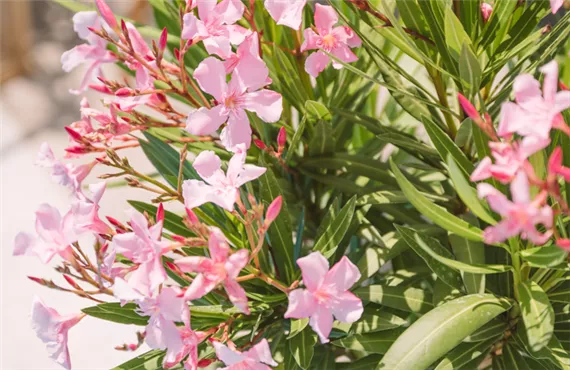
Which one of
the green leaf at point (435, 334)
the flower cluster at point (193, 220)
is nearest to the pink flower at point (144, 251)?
the flower cluster at point (193, 220)

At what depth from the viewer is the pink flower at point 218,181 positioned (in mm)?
574

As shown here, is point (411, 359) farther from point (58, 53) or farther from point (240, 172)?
point (58, 53)

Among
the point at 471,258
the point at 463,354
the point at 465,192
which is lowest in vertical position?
the point at 463,354

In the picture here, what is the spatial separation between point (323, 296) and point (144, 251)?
15 cm

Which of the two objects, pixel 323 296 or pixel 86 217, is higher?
pixel 86 217

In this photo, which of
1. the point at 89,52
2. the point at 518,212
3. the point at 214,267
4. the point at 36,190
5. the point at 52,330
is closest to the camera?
the point at 518,212

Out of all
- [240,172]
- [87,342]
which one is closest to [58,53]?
[87,342]

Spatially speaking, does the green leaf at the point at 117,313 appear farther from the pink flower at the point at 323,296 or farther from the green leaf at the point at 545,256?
the green leaf at the point at 545,256

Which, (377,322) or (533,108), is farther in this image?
(377,322)

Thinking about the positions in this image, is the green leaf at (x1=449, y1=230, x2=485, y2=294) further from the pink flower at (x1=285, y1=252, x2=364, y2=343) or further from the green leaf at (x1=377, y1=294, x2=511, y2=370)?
the pink flower at (x1=285, y1=252, x2=364, y2=343)

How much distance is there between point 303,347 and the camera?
690 mm

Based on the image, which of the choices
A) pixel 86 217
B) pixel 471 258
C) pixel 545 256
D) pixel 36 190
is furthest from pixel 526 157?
pixel 36 190

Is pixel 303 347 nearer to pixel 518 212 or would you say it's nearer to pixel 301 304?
pixel 301 304

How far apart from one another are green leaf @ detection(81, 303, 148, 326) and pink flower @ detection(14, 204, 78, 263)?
0.34ft
